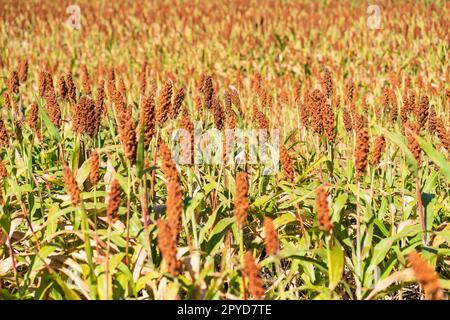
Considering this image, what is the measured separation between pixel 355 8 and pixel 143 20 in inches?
186

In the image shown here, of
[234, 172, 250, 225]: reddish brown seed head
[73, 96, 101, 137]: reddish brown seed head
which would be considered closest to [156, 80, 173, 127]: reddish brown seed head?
[73, 96, 101, 137]: reddish brown seed head

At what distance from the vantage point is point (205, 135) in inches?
141

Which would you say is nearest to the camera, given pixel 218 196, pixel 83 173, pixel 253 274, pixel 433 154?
pixel 253 274

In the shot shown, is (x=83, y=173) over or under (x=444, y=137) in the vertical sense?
under

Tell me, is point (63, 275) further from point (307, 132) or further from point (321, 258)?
point (307, 132)

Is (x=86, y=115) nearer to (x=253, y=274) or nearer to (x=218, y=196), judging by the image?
(x=218, y=196)

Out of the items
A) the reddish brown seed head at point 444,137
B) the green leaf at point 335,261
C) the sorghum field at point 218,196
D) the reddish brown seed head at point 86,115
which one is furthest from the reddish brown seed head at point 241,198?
the reddish brown seed head at point 444,137

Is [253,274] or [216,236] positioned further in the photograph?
[216,236]

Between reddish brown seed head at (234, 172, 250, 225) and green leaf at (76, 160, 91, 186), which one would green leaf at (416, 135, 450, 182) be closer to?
reddish brown seed head at (234, 172, 250, 225)

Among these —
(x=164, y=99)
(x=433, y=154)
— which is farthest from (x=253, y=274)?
(x=433, y=154)

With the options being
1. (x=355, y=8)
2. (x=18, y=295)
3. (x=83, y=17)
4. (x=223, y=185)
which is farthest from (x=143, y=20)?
(x=18, y=295)

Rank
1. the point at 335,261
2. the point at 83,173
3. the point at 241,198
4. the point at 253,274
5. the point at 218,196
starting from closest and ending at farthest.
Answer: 1. the point at 253,274
2. the point at 241,198
3. the point at 335,261
4. the point at 83,173
5. the point at 218,196

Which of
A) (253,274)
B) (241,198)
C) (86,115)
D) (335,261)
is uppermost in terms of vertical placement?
(86,115)
